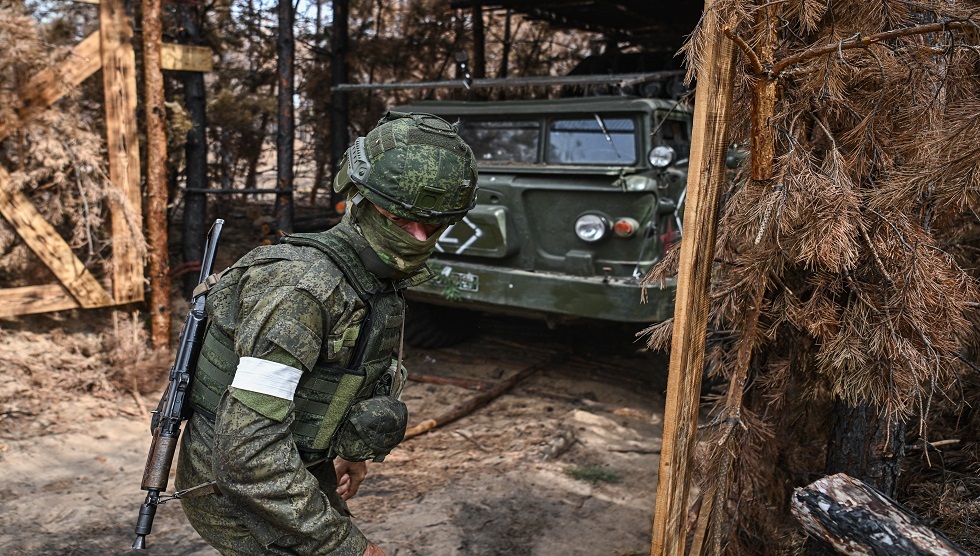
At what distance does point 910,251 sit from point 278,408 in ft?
5.77

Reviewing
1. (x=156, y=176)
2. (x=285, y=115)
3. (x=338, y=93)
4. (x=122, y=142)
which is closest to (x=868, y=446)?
(x=156, y=176)

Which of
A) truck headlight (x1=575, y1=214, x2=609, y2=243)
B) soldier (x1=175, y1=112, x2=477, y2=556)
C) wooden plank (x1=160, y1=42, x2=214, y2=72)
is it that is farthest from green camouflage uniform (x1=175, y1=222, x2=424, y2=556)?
wooden plank (x1=160, y1=42, x2=214, y2=72)

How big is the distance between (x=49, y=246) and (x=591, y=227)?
3.52 m

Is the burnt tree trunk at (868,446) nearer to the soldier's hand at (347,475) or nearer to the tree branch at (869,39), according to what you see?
the tree branch at (869,39)

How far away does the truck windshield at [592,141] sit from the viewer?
5.49 m

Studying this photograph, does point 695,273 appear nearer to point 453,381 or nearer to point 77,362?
point 453,381

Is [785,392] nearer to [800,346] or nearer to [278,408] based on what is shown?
[800,346]

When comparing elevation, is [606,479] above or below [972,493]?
below

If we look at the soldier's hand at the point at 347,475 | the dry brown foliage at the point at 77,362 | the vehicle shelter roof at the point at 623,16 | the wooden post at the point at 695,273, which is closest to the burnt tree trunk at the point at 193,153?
the dry brown foliage at the point at 77,362

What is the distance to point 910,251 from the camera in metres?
2.27

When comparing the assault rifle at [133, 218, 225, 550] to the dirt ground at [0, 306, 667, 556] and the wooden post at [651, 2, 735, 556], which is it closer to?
the wooden post at [651, 2, 735, 556]

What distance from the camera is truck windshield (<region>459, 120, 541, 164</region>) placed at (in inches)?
233

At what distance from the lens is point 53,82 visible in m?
5.10

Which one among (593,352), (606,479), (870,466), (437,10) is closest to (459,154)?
(870,466)
